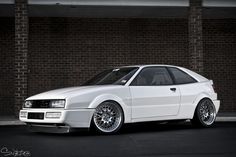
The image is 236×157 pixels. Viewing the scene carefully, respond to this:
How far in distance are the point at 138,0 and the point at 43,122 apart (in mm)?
6664

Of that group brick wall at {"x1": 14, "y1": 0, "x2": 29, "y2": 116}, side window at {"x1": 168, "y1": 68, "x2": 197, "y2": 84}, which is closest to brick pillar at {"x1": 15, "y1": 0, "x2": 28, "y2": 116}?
brick wall at {"x1": 14, "y1": 0, "x2": 29, "y2": 116}

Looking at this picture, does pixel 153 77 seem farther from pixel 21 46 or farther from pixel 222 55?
pixel 222 55

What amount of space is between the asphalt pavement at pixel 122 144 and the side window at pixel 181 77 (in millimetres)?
1304

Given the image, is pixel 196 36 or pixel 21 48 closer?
pixel 21 48

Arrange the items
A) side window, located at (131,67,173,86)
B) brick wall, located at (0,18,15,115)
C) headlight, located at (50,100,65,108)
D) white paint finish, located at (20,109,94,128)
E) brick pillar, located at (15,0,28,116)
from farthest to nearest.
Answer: brick wall, located at (0,18,15,115), brick pillar, located at (15,0,28,116), side window, located at (131,67,173,86), headlight, located at (50,100,65,108), white paint finish, located at (20,109,94,128)

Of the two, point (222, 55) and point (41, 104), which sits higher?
point (222, 55)

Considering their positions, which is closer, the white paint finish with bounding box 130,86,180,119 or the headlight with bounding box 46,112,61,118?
the headlight with bounding box 46,112,61,118

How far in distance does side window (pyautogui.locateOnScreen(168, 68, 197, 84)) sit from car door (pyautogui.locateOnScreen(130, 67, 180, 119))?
0.57ft

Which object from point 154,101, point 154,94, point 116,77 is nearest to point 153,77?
point 154,94

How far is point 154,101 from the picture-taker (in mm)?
8914

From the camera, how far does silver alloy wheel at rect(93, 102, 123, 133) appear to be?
26.9ft

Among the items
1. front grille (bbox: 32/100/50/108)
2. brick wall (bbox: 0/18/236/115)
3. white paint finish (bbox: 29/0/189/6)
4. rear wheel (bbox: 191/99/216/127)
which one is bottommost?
rear wheel (bbox: 191/99/216/127)

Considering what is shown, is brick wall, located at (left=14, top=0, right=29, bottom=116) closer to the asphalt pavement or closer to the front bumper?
the asphalt pavement

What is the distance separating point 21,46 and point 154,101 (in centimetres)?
543
